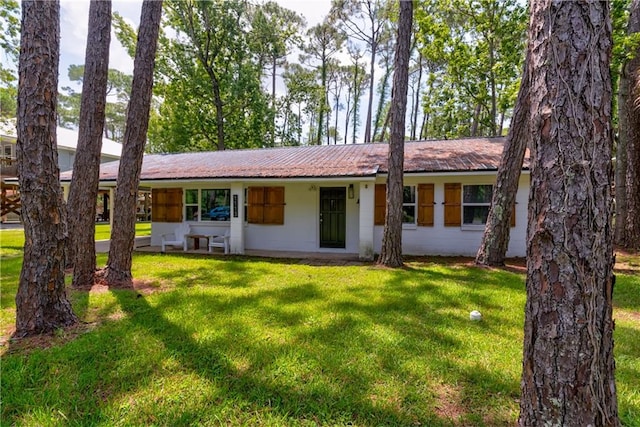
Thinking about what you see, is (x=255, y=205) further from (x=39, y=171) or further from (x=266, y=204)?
(x=39, y=171)

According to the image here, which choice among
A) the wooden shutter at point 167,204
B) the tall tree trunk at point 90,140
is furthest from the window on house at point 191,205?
the tall tree trunk at point 90,140

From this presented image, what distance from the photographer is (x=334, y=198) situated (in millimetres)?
10180

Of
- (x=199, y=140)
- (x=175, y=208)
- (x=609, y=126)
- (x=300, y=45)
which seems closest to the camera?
(x=609, y=126)

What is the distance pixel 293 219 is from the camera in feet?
34.1

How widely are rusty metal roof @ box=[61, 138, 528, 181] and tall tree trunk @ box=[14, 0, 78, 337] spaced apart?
581 cm

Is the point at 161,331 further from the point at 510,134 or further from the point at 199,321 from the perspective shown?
the point at 510,134

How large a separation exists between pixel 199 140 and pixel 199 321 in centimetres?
2013

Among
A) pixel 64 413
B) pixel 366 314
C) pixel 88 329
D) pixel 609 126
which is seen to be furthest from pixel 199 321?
pixel 609 126

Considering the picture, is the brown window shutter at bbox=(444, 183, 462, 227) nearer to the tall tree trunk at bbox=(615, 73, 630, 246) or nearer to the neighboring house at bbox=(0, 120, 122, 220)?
the tall tree trunk at bbox=(615, 73, 630, 246)

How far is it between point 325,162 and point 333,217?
5.64 feet

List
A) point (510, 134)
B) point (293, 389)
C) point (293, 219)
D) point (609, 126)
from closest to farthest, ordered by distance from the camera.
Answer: point (609, 126), point (293, 389), point (510, 134), point (293, 219)

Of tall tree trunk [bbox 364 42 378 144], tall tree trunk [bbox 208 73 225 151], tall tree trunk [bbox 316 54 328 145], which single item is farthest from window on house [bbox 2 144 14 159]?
tall tree trunk [bbox 364 42 378 144]

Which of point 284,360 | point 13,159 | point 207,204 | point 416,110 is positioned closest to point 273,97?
point 416,110

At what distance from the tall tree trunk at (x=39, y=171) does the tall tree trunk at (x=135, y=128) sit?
1820mm
